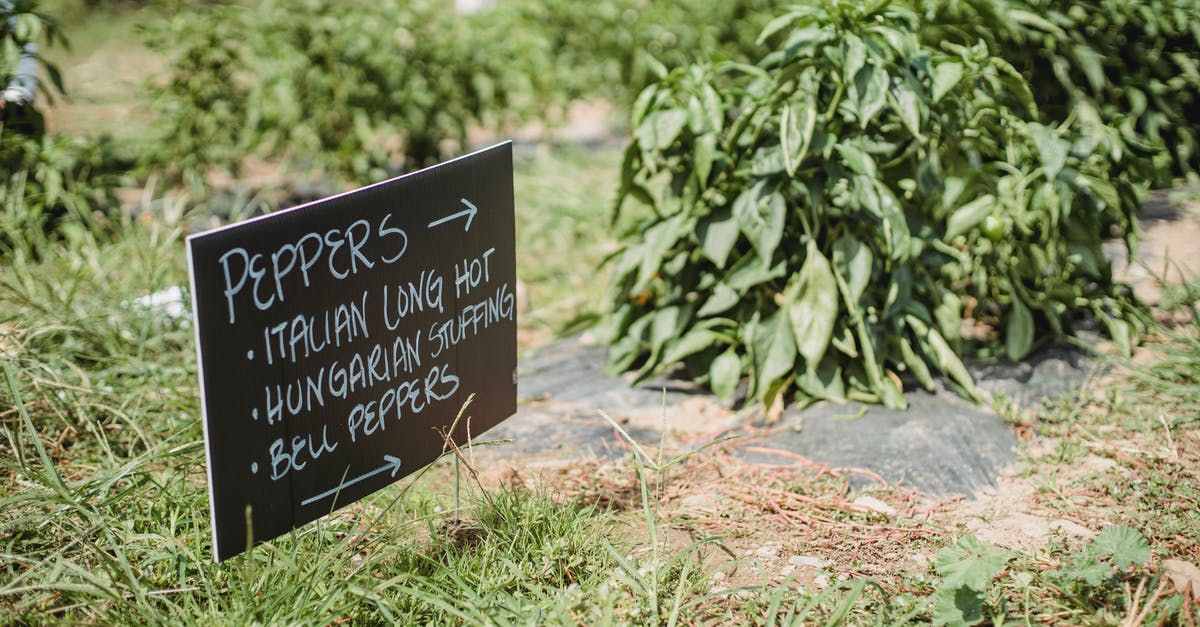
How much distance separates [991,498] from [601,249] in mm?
2777

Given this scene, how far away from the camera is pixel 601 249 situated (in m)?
4.88

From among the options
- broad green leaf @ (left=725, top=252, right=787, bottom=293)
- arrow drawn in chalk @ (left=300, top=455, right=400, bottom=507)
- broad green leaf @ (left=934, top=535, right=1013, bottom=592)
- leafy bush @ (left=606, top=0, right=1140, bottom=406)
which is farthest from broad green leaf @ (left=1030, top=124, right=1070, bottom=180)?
arrow drawn in chalk @ (left=300, top=455, right=400, bottom=507)

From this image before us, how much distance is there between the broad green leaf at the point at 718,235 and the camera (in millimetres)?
2779

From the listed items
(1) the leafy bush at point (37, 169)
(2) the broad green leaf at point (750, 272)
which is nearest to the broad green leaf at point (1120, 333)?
(2) the broad green leaf at point (750, 272)

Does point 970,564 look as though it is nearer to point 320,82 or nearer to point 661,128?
point 661,128

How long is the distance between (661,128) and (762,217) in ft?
1.28

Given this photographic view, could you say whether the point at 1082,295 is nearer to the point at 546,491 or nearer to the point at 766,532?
the point at 766,532

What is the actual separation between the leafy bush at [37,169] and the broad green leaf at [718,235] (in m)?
2.34

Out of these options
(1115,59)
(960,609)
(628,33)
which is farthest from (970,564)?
(628,33)

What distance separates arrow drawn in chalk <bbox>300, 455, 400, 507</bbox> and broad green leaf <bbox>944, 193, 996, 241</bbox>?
5.74ft

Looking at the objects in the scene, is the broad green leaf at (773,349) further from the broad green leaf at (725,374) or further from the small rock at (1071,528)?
the small rock at (1071,528)

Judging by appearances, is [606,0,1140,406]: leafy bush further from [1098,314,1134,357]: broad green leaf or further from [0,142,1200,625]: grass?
[0,142,1200,625]: grass

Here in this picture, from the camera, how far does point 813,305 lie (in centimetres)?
274

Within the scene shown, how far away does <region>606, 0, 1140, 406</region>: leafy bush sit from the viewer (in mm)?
2604
